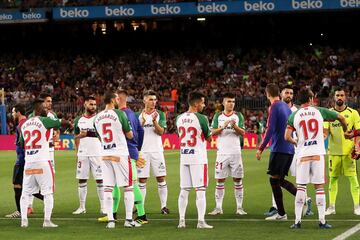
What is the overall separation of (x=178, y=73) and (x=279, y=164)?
114 ft

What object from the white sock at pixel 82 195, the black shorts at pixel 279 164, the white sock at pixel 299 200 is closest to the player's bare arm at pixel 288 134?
the white sock at pixel 299 200

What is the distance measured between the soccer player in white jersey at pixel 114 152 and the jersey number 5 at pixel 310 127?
9.27ft

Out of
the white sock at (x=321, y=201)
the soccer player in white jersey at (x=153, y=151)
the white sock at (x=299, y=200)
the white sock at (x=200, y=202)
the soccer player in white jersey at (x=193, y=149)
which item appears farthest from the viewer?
the soccer player in white jersey at (x=153, y=151)

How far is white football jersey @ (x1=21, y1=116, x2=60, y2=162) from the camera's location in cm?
1470

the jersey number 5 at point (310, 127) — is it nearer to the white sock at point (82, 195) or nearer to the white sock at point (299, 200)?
the white sock at point (299, 200)

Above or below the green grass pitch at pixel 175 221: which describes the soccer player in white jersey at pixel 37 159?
above

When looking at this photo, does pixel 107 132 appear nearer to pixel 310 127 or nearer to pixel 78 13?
pixel 310 127

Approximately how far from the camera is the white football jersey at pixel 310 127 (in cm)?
1402

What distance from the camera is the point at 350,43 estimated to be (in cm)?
4994

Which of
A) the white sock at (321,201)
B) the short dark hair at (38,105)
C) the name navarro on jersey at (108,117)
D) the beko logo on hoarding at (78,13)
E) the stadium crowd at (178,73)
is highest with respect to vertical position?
the beko logo on hoarding at (78,13)

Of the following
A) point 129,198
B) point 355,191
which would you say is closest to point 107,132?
point 129,198

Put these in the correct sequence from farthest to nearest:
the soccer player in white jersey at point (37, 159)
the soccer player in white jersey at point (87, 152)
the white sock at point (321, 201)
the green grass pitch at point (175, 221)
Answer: the soccer player in white jersey at point (87, 152) → the soccer player in white jersey at point (37, 159) → the white sock at point (321, 201) → the green grass pitch at point (175, 221)

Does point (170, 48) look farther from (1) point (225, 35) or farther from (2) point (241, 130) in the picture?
(2) point (241, 130)

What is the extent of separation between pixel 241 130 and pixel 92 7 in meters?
34.7
